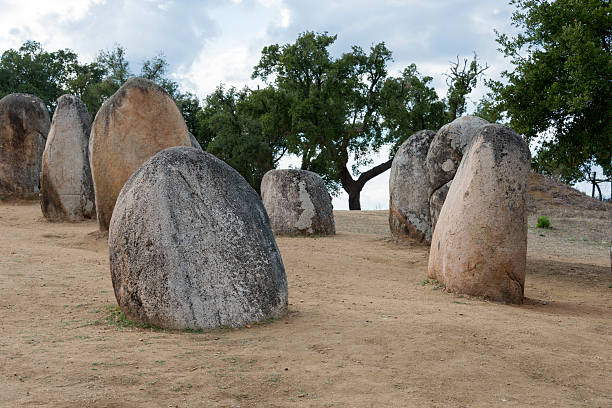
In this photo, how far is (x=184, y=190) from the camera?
5516mm

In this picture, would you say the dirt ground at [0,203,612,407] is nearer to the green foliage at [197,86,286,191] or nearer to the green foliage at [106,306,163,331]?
the green foliage at [106,306,163,331]

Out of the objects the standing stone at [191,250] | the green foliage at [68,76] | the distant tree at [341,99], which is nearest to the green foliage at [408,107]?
the distant tree at [341,99]

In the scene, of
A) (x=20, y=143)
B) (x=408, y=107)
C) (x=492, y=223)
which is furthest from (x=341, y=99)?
(x=492, y=223)

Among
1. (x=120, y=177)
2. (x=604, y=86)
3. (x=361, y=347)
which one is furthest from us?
(x=120, y=177)

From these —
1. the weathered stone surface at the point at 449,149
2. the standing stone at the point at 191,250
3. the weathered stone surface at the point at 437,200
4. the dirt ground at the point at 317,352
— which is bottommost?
the dirt ground at the point at 317,352

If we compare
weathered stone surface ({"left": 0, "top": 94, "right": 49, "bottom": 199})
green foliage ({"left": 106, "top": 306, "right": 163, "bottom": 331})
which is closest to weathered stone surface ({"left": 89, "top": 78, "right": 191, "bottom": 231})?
green foliage ({"left": 106, "top": 306, "right": 163, "bottom": 331})

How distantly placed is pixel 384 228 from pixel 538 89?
7.33m

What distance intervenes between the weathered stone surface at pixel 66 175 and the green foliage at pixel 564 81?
10028mm

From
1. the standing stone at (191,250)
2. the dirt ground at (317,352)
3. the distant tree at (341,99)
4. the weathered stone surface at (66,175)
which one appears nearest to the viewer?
the dirt ground at (317,352)

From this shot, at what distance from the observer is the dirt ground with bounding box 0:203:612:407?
384cm

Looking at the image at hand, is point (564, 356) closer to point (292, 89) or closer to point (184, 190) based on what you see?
point (184, 190)

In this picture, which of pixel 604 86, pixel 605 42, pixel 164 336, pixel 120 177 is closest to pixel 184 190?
pixel 164 336

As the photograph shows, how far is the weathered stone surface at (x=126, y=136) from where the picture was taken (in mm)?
11750

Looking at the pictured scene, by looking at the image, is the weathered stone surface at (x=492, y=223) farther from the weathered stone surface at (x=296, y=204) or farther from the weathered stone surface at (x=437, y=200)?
the weathered stone surface at (x=296, y=204)
